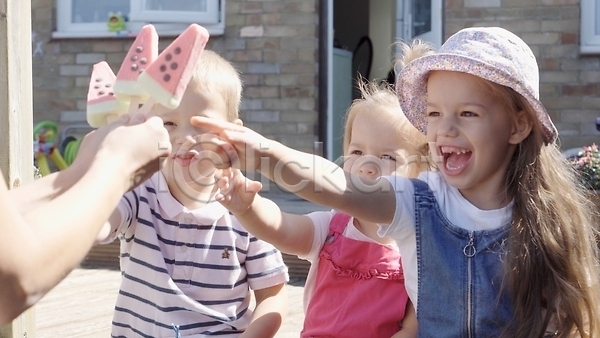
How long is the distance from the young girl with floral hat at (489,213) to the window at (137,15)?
4.39 m

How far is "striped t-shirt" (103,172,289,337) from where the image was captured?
1.98m

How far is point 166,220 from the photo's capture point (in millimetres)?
2033

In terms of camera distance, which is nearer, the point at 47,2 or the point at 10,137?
the point at 10,137

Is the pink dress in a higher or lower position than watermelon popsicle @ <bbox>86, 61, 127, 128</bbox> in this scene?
lower


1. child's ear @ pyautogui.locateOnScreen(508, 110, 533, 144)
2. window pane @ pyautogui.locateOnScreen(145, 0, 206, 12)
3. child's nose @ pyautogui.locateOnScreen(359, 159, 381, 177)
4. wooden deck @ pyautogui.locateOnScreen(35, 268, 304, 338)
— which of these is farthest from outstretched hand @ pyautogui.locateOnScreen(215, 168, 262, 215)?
window pane @ pyautogui.locateOnScreen(145, 0, 206, 12)

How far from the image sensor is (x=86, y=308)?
3408 mm

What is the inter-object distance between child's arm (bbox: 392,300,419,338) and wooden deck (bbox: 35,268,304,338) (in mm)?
945

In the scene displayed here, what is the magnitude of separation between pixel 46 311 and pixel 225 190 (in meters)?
1.87

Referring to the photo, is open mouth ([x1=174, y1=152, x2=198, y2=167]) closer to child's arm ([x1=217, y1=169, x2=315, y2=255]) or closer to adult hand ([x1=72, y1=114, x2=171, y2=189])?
child's arm ([x1=217, y1=169, x2=315, y2=255])

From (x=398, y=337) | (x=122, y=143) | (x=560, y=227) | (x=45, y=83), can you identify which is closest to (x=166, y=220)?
(x=398, y=337)

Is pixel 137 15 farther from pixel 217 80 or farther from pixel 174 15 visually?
pixel 217 80

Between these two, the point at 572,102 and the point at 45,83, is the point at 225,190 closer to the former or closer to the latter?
the point at 572,102

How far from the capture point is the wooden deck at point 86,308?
3004 mm

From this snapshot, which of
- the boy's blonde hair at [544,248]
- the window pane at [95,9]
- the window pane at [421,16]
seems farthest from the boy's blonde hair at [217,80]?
the window pane at [95,9]
